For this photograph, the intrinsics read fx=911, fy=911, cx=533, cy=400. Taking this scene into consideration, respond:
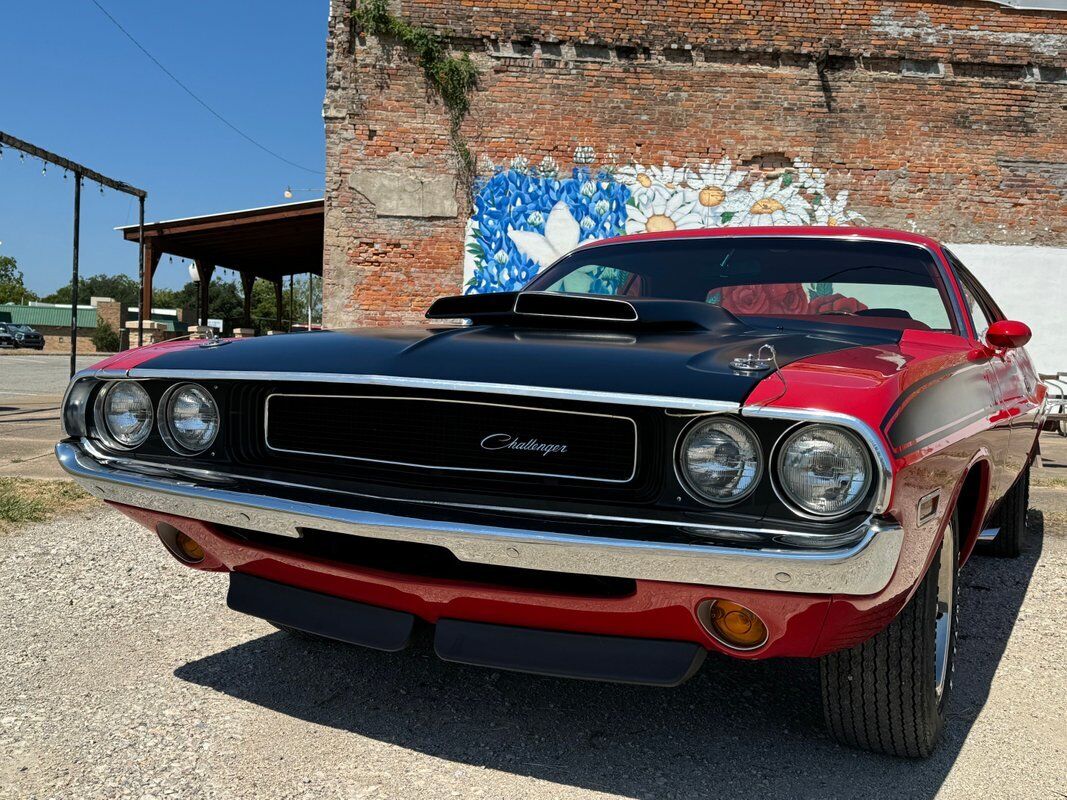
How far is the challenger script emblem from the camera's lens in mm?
1921

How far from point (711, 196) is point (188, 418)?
920 centimetres

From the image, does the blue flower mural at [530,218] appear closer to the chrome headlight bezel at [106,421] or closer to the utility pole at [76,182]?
the utility pole at [76,182]

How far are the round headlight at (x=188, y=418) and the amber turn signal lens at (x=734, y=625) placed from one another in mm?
1290

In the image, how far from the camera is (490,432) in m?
1.97

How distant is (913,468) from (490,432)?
857 mm

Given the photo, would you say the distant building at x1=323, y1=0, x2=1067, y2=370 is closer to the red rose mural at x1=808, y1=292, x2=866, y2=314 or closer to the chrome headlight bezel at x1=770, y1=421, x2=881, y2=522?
the red rose mural at x1=808, y1=292, x2=866, y2=314

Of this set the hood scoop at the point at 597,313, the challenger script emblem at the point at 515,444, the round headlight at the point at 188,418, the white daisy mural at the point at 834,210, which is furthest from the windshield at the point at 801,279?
the white daisy mural at the point at 834,210

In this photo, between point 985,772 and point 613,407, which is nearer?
point 613,407

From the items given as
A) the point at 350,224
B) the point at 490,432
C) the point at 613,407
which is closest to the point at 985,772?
the point at 613,407

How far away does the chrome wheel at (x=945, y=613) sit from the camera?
7.38ft

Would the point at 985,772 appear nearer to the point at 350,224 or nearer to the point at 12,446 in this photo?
the point at 12,446

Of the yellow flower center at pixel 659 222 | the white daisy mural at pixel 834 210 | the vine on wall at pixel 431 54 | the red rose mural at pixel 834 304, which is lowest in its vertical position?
the red rose mural at pixel 834 304

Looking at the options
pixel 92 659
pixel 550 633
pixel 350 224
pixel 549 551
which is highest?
pixel 350 224

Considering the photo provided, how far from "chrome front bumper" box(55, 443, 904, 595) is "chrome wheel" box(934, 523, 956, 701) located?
67 centimetres
